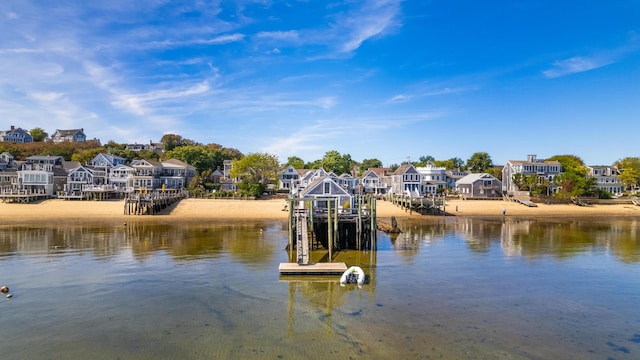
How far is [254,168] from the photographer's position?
7975 cm

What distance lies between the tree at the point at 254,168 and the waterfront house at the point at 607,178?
67243 millimetres

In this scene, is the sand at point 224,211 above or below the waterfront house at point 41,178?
below

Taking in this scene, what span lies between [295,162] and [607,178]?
7036cm

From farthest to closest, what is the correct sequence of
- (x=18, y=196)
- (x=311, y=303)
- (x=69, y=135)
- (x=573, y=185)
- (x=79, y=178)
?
(x=69, y=135), (x=79, y=178), (x=573, y=185), (x=18, y=196), (x=311, y=303)

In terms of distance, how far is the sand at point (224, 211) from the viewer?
173 feet

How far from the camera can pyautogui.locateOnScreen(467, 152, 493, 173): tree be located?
360ft

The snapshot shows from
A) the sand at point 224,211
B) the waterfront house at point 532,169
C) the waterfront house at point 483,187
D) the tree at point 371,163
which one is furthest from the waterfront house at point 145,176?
→ the waterfront house at point 532,169

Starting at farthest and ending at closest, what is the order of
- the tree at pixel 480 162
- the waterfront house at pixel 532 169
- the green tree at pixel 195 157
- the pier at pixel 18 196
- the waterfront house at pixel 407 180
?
the tree at pixel 480 162
the green tree at pixel 195 157
the waterfront house at pixel 532 169
the waterfront house at pixel 407 180
the pier at pixel 18 196

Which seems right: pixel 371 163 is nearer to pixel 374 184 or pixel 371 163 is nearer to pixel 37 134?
pixel 374 184

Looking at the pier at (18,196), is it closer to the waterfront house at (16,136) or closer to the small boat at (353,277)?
the small boat at (353,277)

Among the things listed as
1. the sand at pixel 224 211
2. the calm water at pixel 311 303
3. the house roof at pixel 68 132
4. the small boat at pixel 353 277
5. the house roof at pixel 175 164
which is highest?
the house roof at pixel 68 132

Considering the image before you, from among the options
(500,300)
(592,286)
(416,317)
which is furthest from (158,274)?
(592,286)

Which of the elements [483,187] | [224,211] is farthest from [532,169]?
[224,211]

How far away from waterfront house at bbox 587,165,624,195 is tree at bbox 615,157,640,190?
111cm
